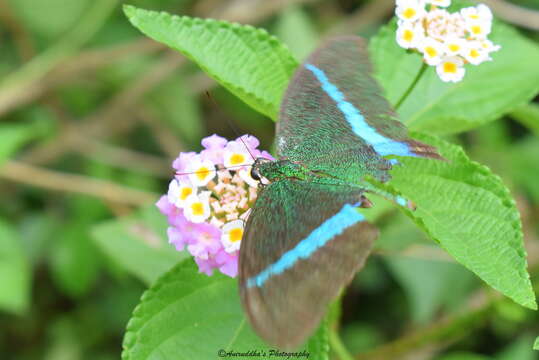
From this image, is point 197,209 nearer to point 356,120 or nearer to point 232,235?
point 232,235

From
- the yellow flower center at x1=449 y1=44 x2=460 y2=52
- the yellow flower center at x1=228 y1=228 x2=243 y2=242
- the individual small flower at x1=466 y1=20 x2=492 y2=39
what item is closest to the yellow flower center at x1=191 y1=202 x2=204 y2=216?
the yellow flower center at x1=228 y1=228 x2=243 y2=242

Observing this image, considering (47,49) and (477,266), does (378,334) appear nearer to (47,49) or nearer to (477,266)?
(477,266)

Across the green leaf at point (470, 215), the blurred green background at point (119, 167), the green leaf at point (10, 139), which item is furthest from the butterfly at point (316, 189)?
the green leaf at point (10, 139)

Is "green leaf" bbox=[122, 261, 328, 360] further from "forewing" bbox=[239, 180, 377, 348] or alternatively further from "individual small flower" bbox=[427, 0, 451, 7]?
"individual small flower" bbox=[427, 0, 451, 7]

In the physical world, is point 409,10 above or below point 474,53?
above

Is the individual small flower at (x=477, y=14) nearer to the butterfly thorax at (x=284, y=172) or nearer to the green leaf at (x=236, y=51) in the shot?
the green leaf at (x=236, y=51)

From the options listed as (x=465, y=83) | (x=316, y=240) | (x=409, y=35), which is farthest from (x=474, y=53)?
(x=316, y=240)

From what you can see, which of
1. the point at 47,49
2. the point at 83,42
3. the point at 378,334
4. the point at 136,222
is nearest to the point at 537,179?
the point at 378,334

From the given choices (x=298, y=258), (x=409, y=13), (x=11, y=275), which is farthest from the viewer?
(x=11, y=275)
